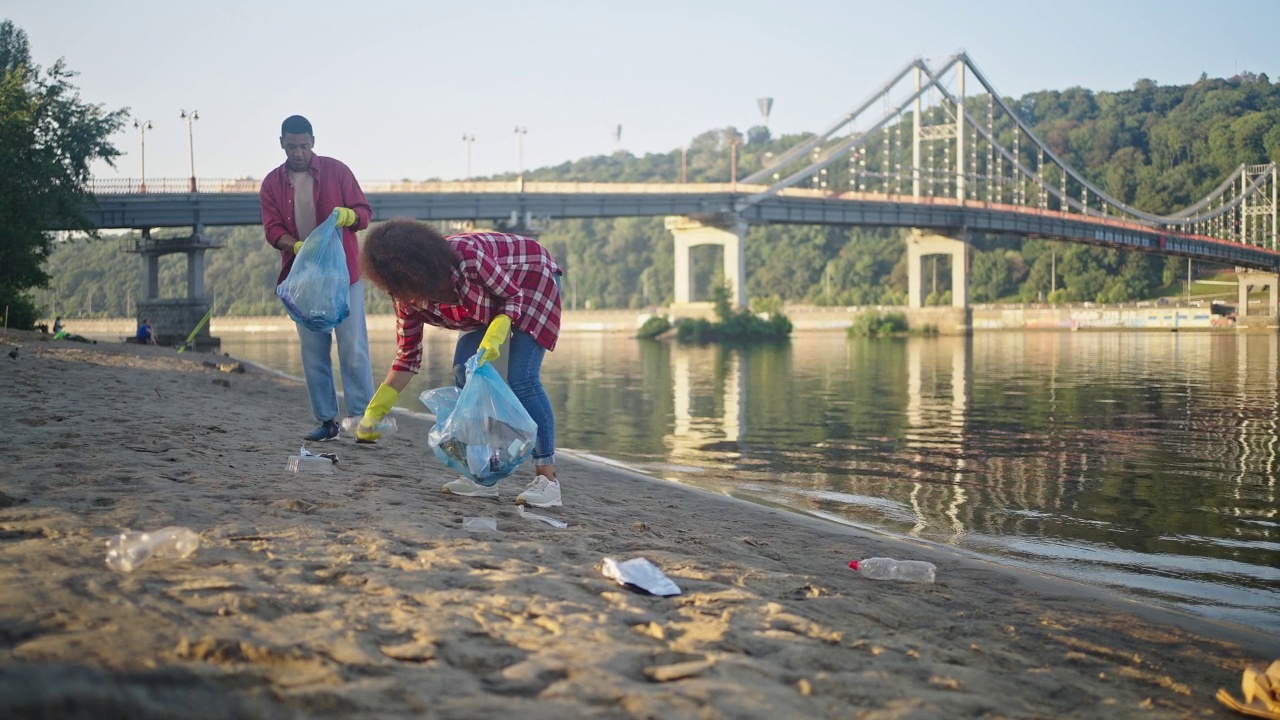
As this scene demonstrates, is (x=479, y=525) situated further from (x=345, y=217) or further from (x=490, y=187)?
(x=490, y=187)

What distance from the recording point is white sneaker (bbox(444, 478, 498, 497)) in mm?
5064

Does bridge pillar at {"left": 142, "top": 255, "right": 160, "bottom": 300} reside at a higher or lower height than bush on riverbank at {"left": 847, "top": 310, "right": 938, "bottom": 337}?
higher

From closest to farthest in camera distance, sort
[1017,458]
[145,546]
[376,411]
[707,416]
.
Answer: [145,546], [376,411], [1017,458], [707,416]

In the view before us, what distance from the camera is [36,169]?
26031mm

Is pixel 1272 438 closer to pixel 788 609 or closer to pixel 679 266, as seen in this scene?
pixel 788 609

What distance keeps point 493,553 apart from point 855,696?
1.42 m

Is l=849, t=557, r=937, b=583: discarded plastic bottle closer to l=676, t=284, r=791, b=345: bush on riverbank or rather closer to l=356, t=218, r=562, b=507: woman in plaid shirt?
l=356, t=218, r=562, b=507: woman in plaid shirt

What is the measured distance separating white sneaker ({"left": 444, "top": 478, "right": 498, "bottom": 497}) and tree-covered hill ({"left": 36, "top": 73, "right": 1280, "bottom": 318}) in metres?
56.6

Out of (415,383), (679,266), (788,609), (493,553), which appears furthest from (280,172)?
(679,266)

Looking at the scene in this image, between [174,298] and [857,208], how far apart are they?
38331mm

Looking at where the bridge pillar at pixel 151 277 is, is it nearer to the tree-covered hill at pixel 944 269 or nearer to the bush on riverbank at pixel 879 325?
the tree-covered hill at pixel 944 269

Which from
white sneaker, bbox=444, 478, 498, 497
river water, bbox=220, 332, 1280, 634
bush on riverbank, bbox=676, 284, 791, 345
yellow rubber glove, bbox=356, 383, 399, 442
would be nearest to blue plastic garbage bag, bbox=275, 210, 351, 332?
yellow rubber glove, bbox=356, 383, 399, 442

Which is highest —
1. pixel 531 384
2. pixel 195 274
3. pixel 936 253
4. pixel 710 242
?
pixel 710 242

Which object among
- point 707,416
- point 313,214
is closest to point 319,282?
point 313,214
